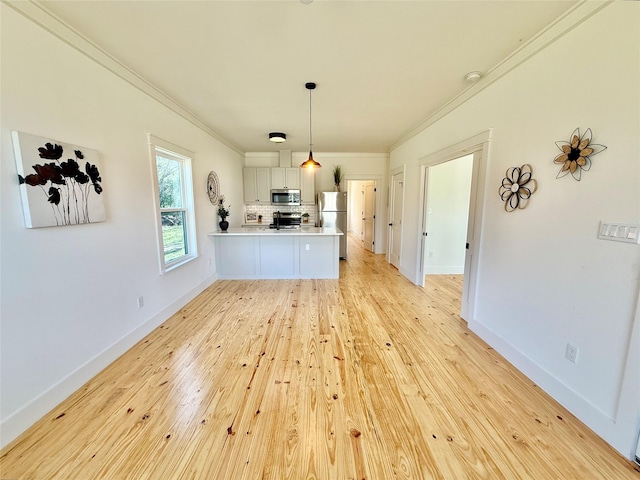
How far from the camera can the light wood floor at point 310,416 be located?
1353 millimetres

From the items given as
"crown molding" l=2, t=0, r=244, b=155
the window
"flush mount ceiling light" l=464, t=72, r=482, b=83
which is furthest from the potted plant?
"flush mount ceiling light" l=464, t=72, r=482, b=83

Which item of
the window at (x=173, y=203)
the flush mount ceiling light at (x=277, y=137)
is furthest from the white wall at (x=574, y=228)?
the window at (x=173, y=203)

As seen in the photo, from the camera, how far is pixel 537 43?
1914 mm

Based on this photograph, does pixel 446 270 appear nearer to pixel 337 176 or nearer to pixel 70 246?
pixel 337 176

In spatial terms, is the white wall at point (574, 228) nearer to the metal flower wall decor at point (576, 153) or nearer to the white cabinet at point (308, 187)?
the metal flower wall decor at point (576, 153)

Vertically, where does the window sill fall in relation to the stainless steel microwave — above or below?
below

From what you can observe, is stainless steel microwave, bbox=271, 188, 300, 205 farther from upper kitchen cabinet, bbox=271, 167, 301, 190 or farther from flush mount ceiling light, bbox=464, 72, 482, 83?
flush mount ceiling light, bbox=464, 72, 482, 83

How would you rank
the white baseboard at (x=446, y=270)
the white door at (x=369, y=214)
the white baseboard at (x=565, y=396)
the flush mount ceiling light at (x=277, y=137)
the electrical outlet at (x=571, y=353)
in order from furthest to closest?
the white door at (x=369, y=214) < the white baseboard at (x=446, y=270) < the flush mount ceiling light at (x=277, y=137) < the electrical outlet at (x=571, y=353) < the white baseboard at (x=565, y=396)

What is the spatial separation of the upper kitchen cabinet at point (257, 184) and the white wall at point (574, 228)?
189 inches

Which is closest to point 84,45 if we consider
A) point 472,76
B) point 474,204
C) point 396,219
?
point 472,76

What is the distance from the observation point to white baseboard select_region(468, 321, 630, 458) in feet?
4.85

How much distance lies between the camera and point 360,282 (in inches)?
178

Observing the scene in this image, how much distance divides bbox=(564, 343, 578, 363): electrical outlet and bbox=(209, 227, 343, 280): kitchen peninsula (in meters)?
3.20

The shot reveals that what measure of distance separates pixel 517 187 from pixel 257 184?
211 inches
